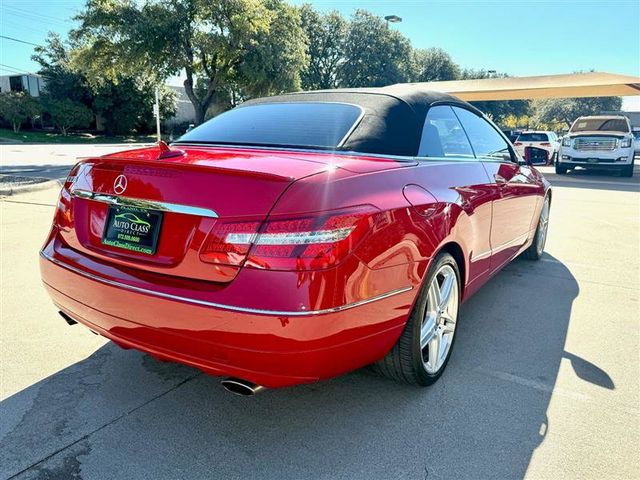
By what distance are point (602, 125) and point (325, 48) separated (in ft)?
86.5

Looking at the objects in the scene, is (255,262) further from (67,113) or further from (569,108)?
(569,108)

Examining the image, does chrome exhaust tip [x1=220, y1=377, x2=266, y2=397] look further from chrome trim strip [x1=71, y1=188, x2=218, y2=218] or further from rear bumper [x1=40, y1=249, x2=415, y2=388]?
chrome trim strip [x1=71, y1=188, x2=218, y2=218]

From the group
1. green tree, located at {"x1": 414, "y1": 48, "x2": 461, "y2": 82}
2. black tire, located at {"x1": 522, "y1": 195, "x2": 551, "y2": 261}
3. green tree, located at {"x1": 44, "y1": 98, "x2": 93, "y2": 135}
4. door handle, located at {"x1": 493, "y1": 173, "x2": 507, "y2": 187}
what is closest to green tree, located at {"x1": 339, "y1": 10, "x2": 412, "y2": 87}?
green tree, located at {"x1": 414, "y1": 48, "x2": 461, "y2": 82}

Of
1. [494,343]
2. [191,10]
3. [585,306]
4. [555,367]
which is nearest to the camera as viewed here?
[555,367]

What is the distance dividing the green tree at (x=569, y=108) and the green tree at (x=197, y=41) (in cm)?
4306

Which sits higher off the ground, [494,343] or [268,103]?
[268,103]

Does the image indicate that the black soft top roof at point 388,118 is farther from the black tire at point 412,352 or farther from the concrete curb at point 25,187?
the concrete curb at point 25,187

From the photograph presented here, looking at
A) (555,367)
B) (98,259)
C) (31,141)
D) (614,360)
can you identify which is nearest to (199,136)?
(98,259)

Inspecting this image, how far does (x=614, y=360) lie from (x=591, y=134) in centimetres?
1530

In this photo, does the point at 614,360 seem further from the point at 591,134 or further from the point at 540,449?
the point at 591,134

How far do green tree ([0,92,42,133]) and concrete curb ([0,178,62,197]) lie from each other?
33.5 metres

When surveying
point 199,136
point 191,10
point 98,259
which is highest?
point 191,10

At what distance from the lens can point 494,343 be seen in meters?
3.43

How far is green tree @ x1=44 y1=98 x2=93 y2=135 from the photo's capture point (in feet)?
126
